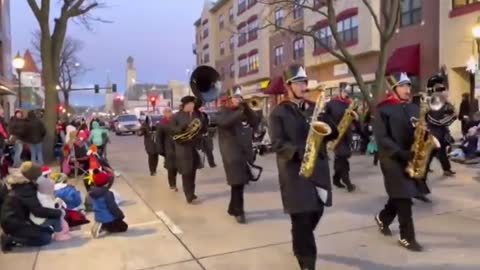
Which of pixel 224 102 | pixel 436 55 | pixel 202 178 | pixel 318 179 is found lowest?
pixel 202 178

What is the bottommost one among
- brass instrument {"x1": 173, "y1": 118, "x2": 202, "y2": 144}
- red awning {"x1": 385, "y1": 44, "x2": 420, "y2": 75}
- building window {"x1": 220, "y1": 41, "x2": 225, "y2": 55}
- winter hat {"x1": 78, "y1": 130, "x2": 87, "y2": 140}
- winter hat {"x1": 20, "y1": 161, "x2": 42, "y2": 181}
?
winter hat {"x1": 20, "y1": 161, "x2": 42, "y2": 181}

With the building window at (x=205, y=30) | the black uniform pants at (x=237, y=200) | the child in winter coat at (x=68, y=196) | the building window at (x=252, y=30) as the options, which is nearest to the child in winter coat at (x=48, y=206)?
the child in winter coat at (x=68, y=196)

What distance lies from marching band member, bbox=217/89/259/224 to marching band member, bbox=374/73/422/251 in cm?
220

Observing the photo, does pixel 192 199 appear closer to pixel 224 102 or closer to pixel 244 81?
pixel 224 102

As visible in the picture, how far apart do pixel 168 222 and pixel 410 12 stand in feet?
66.3

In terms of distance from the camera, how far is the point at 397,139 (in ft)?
19.3

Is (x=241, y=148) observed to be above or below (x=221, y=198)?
above

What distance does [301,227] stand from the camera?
499cm

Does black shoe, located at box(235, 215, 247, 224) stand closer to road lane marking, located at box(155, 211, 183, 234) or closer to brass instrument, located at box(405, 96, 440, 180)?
road lane marking, located at box(155, 211, 183, 234)

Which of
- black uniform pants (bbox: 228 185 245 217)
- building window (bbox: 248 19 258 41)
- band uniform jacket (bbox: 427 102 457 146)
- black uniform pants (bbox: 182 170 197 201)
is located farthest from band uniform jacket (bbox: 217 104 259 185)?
building window (bbox: 248 19 258 41)

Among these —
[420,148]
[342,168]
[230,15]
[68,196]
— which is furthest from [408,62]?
[230,15]

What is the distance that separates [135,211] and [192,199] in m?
1.01

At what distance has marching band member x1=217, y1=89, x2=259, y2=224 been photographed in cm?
760

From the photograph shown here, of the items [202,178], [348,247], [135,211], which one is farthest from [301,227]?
[202,178]
